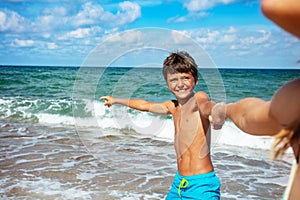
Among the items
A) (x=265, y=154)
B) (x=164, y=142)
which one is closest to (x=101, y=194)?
(x=164, y=142)

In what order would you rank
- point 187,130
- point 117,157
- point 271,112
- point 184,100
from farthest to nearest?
point 117,157, point 187,130, point 184,100, point 271,112

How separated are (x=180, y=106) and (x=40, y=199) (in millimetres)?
2579

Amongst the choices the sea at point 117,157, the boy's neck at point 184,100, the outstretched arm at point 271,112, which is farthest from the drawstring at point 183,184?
the outstretched arm at point 271,112

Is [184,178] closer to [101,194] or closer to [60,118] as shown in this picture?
[101,194]

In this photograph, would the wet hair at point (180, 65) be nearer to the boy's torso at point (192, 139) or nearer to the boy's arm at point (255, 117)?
the boy's torso at point (192, 139)

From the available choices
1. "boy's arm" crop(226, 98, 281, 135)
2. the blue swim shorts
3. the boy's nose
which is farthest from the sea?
"boy's arm" crop(226, 98, 281, 135)

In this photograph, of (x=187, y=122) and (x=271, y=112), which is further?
(x=187, y=122)

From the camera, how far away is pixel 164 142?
29.0 feet

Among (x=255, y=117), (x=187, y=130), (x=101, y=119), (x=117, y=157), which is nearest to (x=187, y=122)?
(x=187, y=130)

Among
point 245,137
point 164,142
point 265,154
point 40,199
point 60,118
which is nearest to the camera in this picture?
point 40,199

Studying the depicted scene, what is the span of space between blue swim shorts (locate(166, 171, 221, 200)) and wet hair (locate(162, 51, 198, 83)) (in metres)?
0.76

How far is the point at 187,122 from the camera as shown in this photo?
3.12m

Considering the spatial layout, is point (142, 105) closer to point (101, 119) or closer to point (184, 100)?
point (184, 100)

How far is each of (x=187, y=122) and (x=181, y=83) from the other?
374 mm
